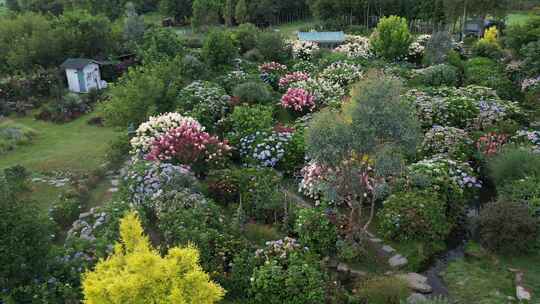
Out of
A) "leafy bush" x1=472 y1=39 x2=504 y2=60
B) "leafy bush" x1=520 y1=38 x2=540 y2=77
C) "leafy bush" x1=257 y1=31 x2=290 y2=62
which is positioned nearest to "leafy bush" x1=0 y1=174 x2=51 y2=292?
"leafy bush" x1=257 y1=31 x2=290 y2=62

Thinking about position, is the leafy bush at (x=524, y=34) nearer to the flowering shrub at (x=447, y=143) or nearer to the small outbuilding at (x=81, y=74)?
the flowering shrub at (x=447, y=143)

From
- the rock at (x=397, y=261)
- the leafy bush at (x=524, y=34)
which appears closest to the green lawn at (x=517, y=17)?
the leafy bush at (x=524, y=34)

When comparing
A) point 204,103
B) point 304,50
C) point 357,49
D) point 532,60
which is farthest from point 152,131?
point 532,60

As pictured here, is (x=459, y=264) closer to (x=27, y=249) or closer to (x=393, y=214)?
(x=393, y=214)

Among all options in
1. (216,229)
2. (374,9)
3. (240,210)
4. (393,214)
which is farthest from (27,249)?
(374,9)

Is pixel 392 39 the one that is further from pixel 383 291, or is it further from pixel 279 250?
pixel 383 291
